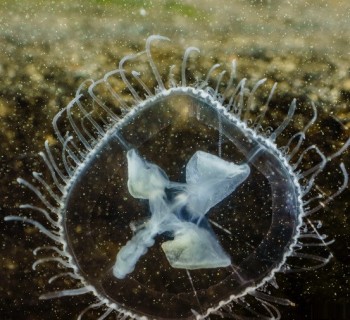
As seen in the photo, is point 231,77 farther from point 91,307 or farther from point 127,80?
point 91,307

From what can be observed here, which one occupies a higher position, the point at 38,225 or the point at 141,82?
the point at 141,82

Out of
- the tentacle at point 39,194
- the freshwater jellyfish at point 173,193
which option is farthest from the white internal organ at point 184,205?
the tentacle at point 39,194

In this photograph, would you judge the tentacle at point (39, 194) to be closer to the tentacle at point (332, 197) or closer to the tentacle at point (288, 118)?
the tentacle at point (288, 118)

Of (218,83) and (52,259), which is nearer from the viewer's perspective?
(218,83)

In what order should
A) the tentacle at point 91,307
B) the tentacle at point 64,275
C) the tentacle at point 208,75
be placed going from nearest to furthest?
the tentacle at point 208,75 → the tentacle at point 64,275 → the tentacle at point 91,307

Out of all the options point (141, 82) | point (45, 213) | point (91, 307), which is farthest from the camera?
point (91, 307)

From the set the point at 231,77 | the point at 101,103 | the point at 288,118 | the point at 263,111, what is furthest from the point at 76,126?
the point at 288,118

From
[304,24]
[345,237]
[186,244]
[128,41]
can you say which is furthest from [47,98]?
[345,237]

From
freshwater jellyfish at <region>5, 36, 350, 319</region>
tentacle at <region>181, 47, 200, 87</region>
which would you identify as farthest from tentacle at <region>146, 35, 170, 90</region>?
tentacle at <region>181, 47, 200, 87</region>
